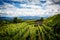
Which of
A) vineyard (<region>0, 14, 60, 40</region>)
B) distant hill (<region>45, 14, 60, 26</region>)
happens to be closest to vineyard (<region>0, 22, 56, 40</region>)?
vineyard (<region>0, 14, 60, 40</region>)

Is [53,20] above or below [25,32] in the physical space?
above

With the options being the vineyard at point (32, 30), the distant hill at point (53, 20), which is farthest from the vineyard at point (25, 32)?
the distant hill at point (53, 20)

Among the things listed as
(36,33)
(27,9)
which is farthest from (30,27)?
(27,9)

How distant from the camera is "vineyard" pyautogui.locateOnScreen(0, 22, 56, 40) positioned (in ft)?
9.41

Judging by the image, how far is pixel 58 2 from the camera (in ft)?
10.4

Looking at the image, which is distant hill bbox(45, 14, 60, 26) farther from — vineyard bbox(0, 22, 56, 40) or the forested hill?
vineyard bbox(0, 22, 56, 40)

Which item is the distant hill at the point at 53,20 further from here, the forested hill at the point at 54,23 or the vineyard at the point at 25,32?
the vineyard at the point at 25,32

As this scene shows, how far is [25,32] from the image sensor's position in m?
2.90

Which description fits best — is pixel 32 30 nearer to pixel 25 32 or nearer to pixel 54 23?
pixel 25 32

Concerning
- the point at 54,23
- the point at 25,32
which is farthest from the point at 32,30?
the point at 54,23

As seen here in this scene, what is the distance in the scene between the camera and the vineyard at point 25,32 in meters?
2.87

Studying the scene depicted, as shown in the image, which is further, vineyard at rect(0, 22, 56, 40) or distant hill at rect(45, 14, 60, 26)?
distant hill at rect(45, 14, 60, 26)

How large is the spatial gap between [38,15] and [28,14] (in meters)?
0.21

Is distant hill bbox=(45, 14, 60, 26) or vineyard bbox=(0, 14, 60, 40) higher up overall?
distant hill bbox=(45, 14, 60, 26)
